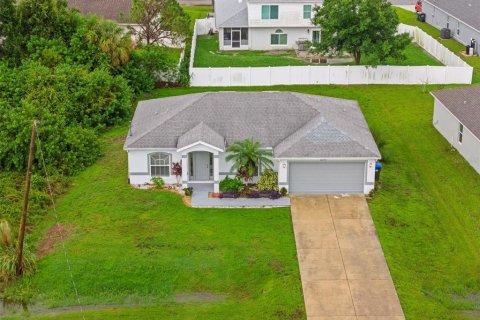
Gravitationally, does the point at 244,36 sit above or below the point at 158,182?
above

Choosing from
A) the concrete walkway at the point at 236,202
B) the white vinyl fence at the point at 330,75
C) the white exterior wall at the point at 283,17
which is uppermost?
the white exterior wall at the point at 283,17

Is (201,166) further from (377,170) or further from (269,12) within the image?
(269,12)

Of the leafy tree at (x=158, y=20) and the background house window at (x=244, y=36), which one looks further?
the background house window at (x=244, y=36)

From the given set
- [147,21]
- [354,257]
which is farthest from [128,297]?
[147,21]

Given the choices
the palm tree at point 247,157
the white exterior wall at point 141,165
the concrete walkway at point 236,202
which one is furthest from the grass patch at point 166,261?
the palm tree at point 247,157

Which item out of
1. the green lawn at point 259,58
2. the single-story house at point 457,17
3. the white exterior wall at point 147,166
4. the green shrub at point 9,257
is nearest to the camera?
the green shrub at point 9,257

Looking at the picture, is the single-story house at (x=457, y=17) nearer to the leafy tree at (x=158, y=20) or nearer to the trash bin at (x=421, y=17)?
the trash bin at (x=421, y=17)

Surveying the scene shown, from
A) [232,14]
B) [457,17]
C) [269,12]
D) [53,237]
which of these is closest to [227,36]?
[232,14]
